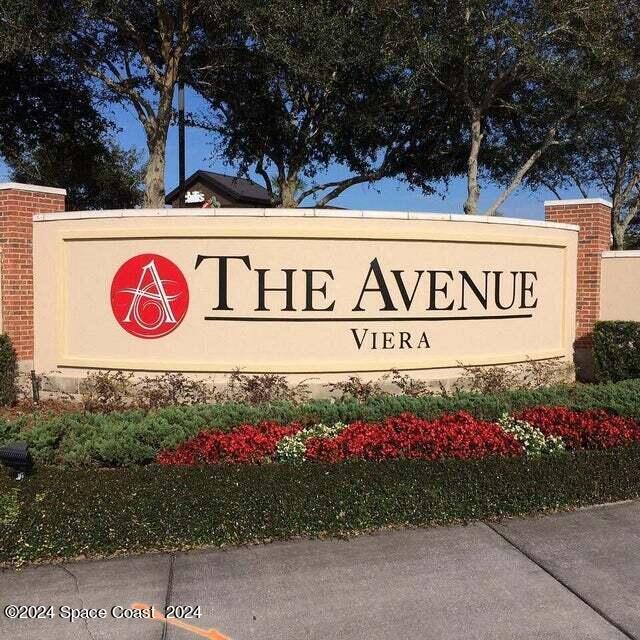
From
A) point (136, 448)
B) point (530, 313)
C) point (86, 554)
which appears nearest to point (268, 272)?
point (136, 448)

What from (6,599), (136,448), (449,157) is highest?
(449,157)

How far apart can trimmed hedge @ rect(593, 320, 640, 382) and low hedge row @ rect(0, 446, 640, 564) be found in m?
5.70

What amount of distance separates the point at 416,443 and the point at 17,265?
6.69m

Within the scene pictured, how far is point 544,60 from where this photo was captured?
55.7 ft

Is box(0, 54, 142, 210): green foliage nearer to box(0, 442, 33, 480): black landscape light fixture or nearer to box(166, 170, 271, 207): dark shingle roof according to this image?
box(0, 442, 33, 480): black landscape light fixture

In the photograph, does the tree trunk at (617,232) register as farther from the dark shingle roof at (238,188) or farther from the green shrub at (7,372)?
the green shrub at (7,372)

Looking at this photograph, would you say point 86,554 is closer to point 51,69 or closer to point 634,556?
point 634,556

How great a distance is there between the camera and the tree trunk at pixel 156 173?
1628 cm

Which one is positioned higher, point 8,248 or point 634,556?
point 8,248

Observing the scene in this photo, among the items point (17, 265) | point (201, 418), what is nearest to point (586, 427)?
point (201, 418)

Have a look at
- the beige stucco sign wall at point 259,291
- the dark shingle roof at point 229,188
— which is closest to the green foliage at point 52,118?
the beige stucco sign wall at point 259,291

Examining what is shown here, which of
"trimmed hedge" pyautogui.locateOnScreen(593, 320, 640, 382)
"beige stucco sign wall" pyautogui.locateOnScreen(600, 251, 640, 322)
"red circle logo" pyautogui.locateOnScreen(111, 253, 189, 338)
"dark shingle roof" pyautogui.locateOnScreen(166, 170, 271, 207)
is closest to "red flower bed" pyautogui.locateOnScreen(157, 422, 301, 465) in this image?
"red circle logo" pyautogui.locateOnScreen(111, 253, 189, 338)

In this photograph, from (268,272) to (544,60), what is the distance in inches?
469

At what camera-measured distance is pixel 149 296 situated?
9023mm
